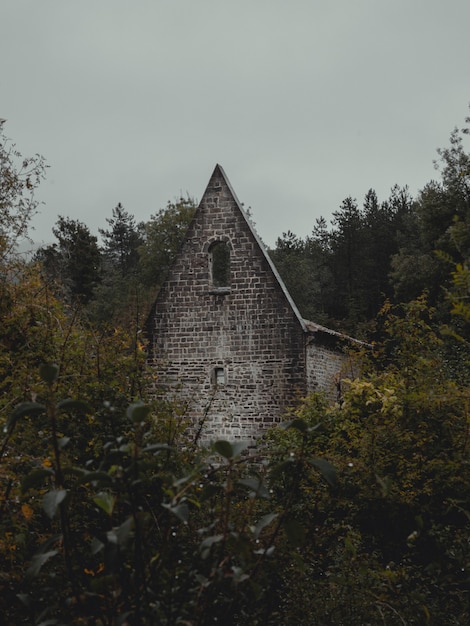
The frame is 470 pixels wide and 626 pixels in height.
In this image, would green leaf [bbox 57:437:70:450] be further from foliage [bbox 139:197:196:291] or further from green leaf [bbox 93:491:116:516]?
foliage [bbox 139:197:196:291]

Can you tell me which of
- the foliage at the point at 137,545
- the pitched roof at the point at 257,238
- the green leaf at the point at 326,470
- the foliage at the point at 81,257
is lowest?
the foliage at the point at 137,545

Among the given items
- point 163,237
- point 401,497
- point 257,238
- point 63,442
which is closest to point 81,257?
point 163,237

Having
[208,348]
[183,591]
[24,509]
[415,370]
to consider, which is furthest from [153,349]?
[183,591]

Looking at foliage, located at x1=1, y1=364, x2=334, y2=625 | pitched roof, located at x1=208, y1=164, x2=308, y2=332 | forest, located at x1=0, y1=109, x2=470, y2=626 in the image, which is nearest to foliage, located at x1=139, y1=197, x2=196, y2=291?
pitched roof, located at x1=208, y1=164, x2=308, y2=332

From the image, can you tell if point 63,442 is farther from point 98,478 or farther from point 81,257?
point 81,257

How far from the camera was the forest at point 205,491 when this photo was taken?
280 cm

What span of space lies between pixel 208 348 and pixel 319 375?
103 inches

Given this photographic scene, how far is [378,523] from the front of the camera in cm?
855

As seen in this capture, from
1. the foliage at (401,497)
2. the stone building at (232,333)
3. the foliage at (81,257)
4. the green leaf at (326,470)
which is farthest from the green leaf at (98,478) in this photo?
the foliage at (81,257)

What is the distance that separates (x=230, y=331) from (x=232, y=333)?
0.21 ft

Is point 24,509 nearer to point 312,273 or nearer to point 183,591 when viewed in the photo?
point 183,591

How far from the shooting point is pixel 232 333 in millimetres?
15609

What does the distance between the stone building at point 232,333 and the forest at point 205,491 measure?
3653mm

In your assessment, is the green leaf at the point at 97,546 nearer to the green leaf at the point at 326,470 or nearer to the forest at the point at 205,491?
the forest at the point at 205,491
